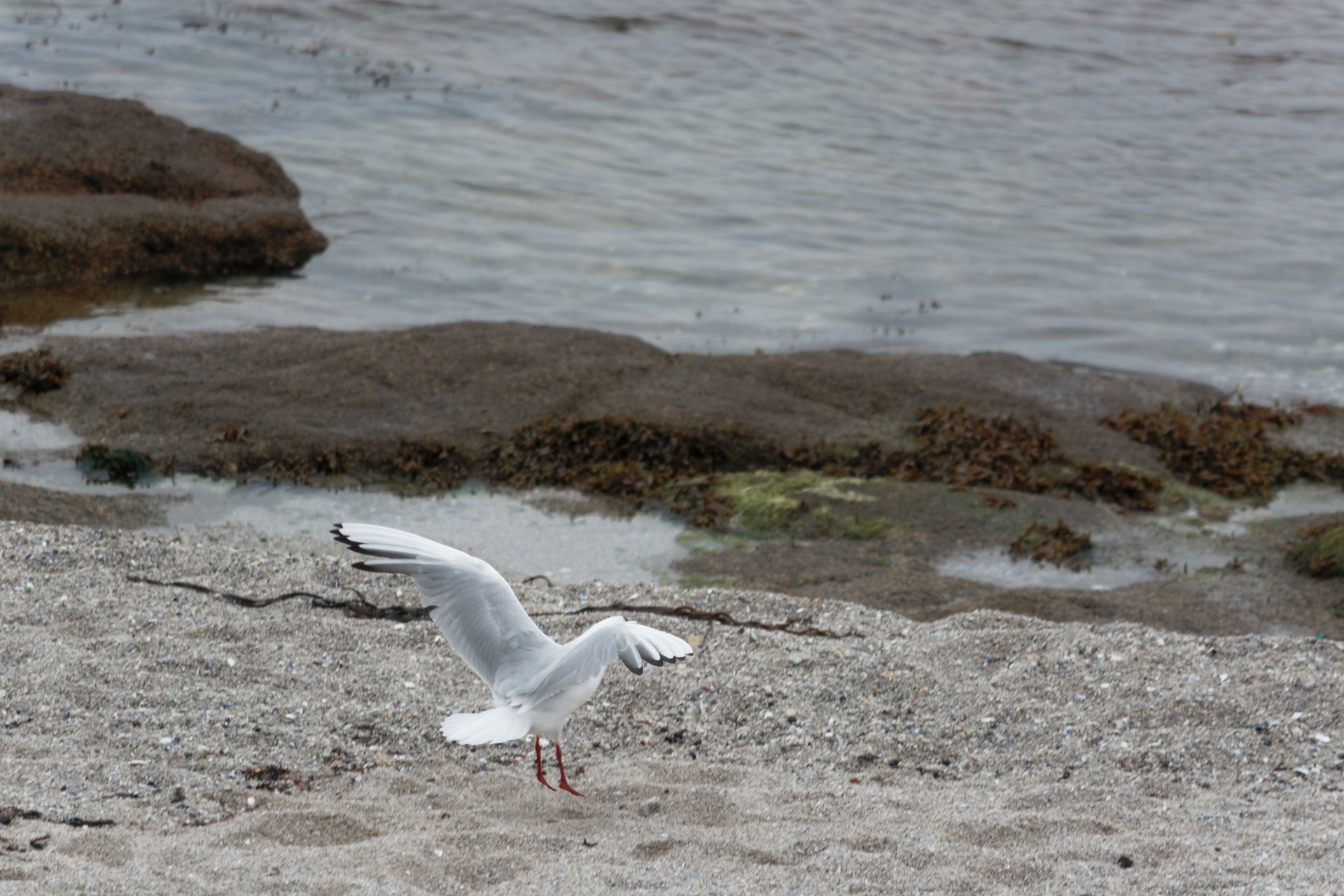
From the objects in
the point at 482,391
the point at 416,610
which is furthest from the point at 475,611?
the point at 482,391

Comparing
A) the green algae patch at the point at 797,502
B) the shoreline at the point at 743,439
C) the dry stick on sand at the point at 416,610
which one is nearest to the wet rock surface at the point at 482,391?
the shoreline at the point at 743,439

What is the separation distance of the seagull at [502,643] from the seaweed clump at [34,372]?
538 cm

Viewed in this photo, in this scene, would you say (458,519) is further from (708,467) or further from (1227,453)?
(1227,453)

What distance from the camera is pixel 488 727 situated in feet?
11.7

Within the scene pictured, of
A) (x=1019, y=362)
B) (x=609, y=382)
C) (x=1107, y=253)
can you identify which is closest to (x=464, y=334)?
(x=609, y=382)

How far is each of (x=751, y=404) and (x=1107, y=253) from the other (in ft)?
25.0

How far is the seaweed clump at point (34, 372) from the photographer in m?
8.20

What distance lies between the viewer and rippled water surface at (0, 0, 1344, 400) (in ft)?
39.8

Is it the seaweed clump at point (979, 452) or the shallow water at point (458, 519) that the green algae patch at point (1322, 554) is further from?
the shallow water at point (458, 519)

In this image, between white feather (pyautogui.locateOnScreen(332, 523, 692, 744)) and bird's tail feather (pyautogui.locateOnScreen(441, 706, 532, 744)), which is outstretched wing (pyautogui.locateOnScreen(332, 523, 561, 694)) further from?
bird's tail feather (pyautogui.locateOnScreen(441, 706, 532, 744))

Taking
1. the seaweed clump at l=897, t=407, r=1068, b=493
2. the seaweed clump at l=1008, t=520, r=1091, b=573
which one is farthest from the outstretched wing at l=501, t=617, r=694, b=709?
the seaweed clump at l=897, t=407, r=1068, b=493

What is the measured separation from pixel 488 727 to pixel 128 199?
10.1 m

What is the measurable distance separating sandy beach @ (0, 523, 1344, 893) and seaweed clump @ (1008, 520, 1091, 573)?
1391mm

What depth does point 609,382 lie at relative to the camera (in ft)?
29.4
